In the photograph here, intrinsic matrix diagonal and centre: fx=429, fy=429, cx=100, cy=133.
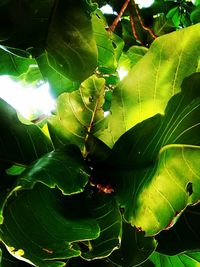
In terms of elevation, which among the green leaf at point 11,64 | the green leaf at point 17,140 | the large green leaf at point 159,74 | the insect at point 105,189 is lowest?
the insect at point 105,189

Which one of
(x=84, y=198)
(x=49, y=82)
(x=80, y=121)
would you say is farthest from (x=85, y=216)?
(x=49, y=82)

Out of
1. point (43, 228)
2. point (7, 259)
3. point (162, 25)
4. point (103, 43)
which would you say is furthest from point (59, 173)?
point (162, 25)

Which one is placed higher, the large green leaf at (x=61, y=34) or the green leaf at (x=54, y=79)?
the large green leaf at (x=61, y=34)

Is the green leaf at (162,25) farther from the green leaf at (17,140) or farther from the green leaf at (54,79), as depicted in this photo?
the green leaf at (17,140)

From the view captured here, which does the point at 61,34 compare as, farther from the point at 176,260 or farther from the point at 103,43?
the point at 176,260

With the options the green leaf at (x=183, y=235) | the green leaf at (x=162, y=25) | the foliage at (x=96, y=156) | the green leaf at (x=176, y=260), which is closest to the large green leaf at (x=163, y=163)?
the foliage at (x=96, y=156)
